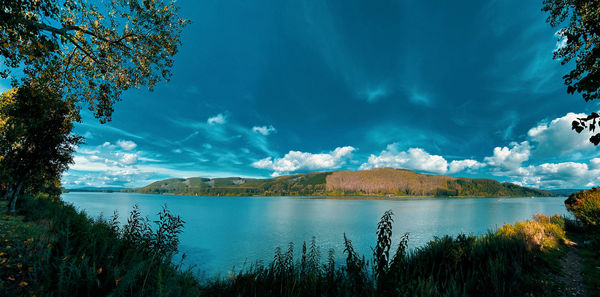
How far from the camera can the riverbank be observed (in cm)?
468

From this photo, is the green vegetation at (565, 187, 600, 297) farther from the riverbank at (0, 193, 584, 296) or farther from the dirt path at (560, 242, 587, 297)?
the riverbank at (0, 193, 584, 296)

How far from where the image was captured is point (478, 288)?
7328 millimetres

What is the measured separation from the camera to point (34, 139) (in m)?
15.0

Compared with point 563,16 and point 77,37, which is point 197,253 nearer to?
point 77,37

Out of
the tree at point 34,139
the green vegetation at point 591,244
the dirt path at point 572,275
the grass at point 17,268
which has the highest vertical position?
the tree at point 34,139

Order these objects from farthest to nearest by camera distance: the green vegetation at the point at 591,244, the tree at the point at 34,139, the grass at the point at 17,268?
1. the tree at the point at 34,139
2. the green vegetation at the point at 591,244
3. the grass at the point at 17,268

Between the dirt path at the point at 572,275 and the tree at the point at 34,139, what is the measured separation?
25279 millimetres

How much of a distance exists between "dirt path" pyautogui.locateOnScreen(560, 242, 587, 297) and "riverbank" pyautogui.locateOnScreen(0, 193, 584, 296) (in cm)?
30

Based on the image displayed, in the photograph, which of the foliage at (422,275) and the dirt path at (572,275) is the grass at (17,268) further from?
the dirt path at (572,275)

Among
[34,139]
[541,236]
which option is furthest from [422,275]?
[34,139]

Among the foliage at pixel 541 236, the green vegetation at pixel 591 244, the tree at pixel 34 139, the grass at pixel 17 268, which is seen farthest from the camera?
the tree at pixel 34 139

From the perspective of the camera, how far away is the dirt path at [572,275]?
24.4ft

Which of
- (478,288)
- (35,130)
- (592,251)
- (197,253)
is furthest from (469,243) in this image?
(35,130)

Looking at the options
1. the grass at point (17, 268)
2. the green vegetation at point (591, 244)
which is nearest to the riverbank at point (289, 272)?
the grass at point (17, 268)
